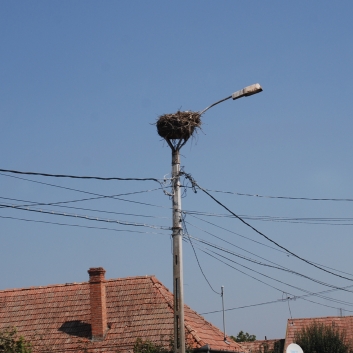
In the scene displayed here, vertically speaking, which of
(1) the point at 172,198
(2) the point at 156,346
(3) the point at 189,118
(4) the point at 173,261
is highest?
(3) the point at 189,118

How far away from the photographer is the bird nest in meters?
14.9

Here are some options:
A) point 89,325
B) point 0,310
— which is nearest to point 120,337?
point 89,325

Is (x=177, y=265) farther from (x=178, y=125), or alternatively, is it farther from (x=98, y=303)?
(x=98, y=303)

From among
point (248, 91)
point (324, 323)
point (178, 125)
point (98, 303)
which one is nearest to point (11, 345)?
point (98, 303)

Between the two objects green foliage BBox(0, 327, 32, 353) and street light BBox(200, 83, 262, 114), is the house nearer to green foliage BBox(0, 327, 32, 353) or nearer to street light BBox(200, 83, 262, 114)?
green foliage BBox(0, 327, 32, 353)

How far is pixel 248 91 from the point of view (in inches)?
560

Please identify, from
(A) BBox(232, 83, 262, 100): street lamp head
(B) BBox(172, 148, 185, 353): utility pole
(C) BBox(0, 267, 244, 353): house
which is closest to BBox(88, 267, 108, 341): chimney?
(C) BBox(0, 267, 244, 353): house

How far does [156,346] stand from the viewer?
21219mm

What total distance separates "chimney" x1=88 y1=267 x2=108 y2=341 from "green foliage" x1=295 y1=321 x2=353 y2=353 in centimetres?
1137

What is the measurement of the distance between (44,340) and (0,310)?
333 centimetres

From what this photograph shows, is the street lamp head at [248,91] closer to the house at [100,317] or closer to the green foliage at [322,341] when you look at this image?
the house at [100,317]

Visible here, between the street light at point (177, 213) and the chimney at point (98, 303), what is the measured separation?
9.74 m

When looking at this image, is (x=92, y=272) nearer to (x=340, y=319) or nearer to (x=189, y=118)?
(x=189, y=118)

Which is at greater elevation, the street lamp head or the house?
the street lamp head
